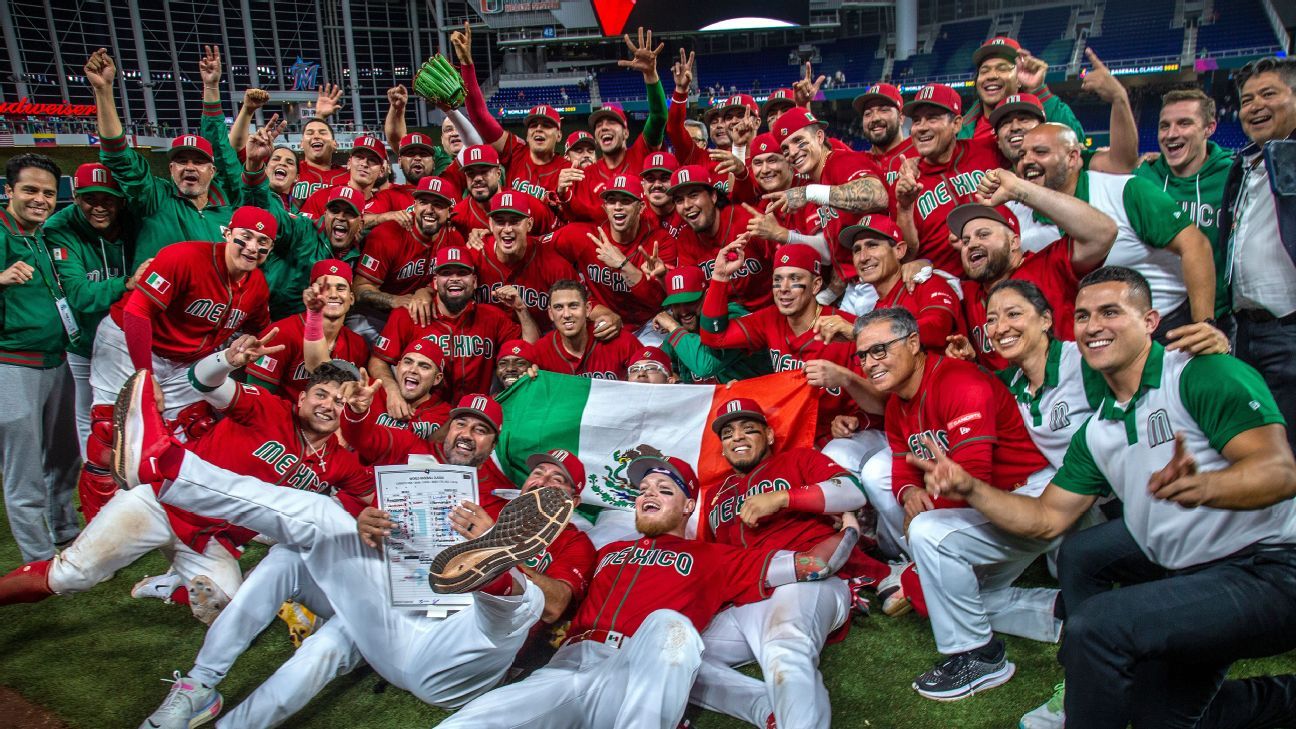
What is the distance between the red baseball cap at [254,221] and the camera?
555 cm

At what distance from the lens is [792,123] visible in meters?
6.29

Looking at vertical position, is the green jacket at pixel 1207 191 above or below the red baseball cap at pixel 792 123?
below

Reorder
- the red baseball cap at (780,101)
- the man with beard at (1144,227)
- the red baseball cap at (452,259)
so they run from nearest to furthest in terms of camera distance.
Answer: the man with beard at (1144,227) → the red baseball cap at (452,259) → the red baseball cap at (780,101)

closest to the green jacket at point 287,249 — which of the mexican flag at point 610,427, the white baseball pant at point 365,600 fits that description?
the mexican flag at point 610,427

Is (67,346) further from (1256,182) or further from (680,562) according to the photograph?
(1256,182)

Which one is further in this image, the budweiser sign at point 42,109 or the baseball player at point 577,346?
the budweiser sign at point 42,109

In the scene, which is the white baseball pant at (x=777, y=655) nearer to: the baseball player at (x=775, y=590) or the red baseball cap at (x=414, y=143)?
the baseball player at (x=775, y=590)

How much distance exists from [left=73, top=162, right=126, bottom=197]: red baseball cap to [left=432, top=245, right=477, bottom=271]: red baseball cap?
7.25 ft

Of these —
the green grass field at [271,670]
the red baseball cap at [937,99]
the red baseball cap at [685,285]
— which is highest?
the red baseball cap at [937,99]

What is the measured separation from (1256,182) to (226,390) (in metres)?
5.34

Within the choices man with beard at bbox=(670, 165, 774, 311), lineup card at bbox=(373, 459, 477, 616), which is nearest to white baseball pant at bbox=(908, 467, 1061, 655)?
lineup card at bbox=(373, 459, 477, 616)

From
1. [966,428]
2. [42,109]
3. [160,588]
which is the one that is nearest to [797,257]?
[966,428]

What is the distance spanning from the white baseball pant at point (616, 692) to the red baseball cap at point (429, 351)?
9.86 ft

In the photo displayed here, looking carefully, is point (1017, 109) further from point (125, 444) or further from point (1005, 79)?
point (125, 444)
